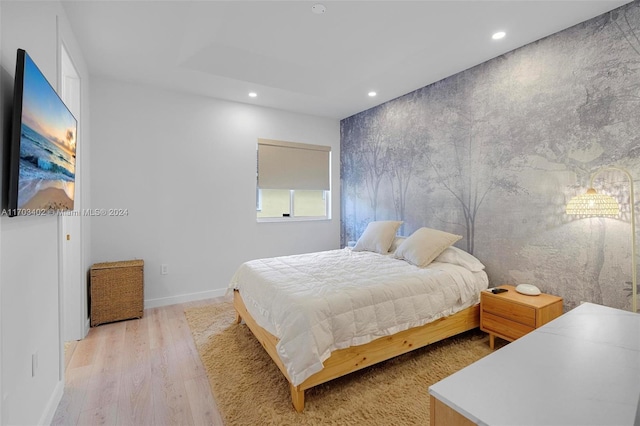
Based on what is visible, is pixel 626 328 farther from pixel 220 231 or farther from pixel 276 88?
pixel 220 231

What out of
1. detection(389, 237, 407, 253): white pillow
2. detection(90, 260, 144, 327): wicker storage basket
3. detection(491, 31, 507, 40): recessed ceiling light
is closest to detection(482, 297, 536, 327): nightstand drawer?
detection(389, 237, 407, 253): white pillow

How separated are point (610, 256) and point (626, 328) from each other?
150cm

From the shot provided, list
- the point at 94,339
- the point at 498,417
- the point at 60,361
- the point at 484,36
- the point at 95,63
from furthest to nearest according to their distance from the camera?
the point at 95,63 < the point at 94,339 < the point at 484,36 < the point at 60,361 < the point at 498,417

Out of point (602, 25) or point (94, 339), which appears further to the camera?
point (94, 339)

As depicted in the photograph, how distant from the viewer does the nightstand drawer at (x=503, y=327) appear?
2.38m

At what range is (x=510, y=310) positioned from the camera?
2.46 m

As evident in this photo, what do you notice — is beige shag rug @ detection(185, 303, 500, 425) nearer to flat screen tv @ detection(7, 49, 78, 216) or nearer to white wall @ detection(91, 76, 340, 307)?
white wall @ detection(91, 76, 340, 307)

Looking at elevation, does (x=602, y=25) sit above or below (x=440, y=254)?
above

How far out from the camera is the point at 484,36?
2.55 metres

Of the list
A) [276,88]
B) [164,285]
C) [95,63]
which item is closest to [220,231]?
[164,285]

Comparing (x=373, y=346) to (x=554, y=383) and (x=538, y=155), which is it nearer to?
(x=554, y=383)

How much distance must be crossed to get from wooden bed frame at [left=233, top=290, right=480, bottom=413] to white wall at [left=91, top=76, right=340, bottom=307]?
138cm

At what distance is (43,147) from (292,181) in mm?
3273

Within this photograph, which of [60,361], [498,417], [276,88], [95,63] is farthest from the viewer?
[276,88]
